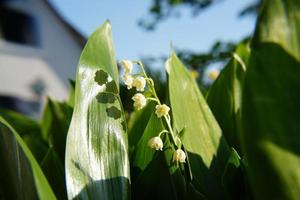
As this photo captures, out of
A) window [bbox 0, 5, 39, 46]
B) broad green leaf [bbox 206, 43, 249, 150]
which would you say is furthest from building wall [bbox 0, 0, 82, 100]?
broad green leaf [bbox 206, 43, 249, 150]

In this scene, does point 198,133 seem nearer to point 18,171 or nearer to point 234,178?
point 234,178

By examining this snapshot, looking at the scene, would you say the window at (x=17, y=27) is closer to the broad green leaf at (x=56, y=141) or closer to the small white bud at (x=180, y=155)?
the broad green leaf at (x=56, y=141)

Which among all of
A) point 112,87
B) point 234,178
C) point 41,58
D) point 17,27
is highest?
point 17,27

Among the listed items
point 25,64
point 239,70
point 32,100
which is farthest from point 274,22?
point 25,64

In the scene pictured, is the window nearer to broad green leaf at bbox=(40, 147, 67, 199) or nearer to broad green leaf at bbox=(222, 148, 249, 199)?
broad green leaf at bbox=(40, 147, 67, 199)

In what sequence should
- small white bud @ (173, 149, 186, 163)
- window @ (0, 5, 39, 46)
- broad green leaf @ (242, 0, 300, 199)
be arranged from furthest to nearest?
window @ (0, 5, 39, 46)
small white bud @ (173, 149, 186, 163)
broad green leaf @ (242, 0, 300, 199)

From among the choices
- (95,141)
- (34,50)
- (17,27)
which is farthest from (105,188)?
(34,50)

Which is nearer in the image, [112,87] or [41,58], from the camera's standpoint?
[112,87]
